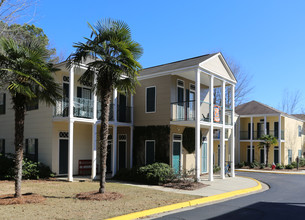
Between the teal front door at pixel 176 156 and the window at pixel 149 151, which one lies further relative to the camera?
the window at pixel 149 151

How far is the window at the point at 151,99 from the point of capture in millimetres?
18703

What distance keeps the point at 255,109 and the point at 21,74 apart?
28.9 m

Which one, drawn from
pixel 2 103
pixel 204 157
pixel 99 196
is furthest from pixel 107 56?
pixel 2 103

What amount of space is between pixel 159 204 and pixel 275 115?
24991 mm

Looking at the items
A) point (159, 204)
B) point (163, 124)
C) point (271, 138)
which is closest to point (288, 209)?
point (159, 204)

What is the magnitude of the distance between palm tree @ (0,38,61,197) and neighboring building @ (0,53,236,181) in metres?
5.37

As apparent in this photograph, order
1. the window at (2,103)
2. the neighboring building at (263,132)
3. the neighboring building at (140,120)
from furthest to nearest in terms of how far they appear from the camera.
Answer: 1. the neighboring building at (263,132)
2. the window at (2,103)
3. the neighboring building at (140,120)

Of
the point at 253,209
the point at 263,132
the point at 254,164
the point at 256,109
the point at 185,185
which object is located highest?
the point at 256,109

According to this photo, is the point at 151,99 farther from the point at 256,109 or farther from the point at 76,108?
the point at 256,109

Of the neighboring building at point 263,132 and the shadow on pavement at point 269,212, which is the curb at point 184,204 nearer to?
the shadow on pavement at point 269,212

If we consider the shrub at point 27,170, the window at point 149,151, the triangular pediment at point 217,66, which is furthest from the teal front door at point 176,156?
the shrub at point 27,170

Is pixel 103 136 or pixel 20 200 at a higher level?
pixel 103 136

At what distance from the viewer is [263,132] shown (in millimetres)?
32781

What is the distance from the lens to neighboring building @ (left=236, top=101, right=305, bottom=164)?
3178cm
